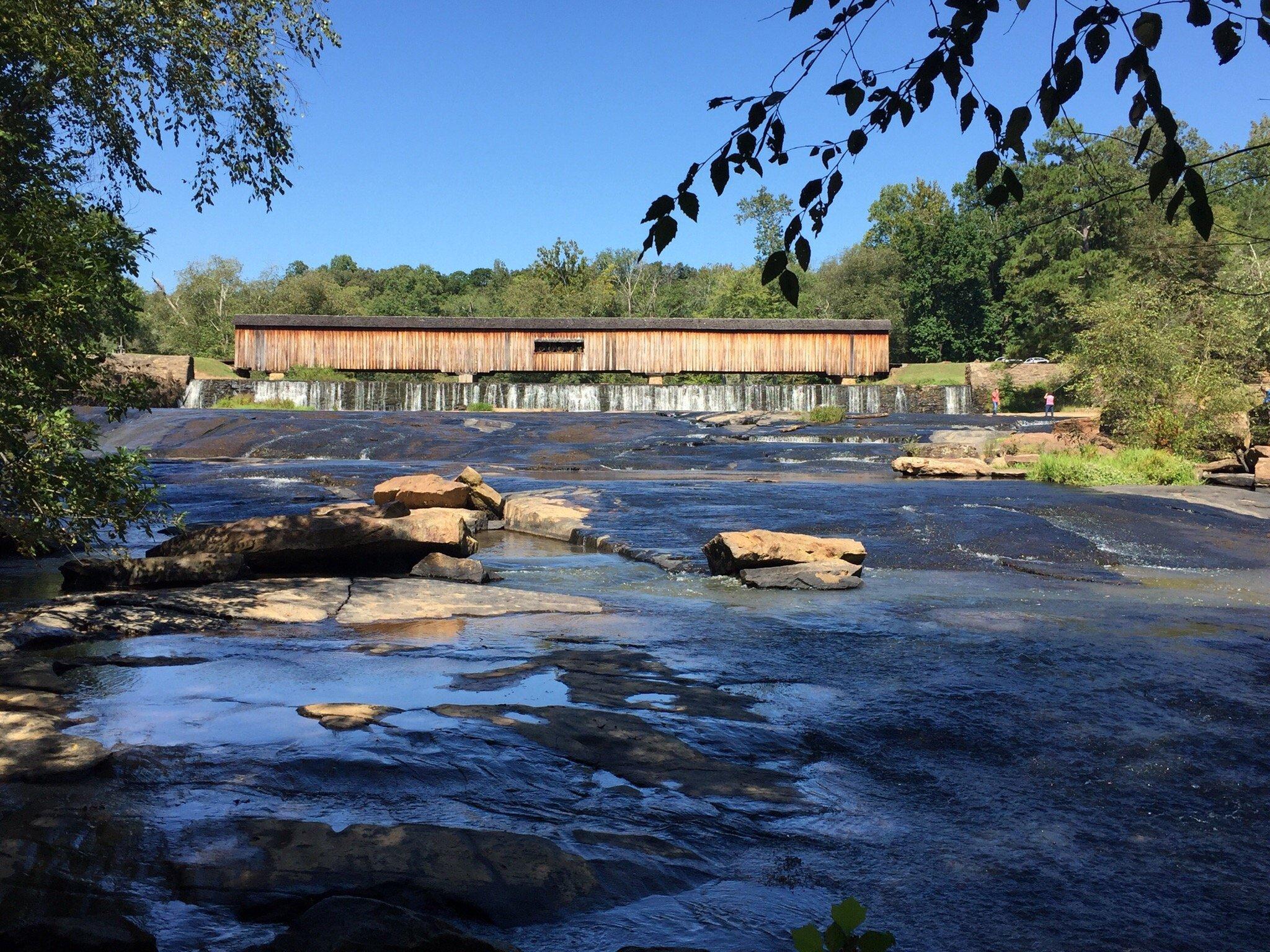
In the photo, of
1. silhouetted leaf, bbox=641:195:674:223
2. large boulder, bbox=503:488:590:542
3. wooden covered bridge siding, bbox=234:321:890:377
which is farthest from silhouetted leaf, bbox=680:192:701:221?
wooden covered bridge siding, bbox=234:321:890:377

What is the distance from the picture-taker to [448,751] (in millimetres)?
3828

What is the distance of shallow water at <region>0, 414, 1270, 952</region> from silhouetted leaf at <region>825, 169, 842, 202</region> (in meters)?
1.95

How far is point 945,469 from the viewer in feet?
57.9

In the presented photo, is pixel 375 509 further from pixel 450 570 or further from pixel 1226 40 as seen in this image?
pixel 1226 40

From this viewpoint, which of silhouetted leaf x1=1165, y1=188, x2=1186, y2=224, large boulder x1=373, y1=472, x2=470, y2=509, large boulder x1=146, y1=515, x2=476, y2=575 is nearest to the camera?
silhouetted leaf x1=1165, y1=188, x2=1186, y2=224

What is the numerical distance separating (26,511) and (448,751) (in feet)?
10.4

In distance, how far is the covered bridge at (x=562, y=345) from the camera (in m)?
41.1

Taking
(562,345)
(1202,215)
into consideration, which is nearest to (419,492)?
(1202,215)

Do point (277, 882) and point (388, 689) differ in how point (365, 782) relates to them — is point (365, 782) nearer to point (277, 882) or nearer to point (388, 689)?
point (277, 882)

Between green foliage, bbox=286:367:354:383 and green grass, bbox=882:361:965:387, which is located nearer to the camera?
green foliage, bbox=286:367:354:383

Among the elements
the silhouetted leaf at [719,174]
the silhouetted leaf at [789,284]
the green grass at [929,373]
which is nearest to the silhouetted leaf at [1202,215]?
the silhouetted leaf at [789,284]

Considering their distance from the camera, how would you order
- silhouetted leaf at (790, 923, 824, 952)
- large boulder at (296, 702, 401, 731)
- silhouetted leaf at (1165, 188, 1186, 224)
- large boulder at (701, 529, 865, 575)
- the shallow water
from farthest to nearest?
1. large boulder at (701, 529, 865, 575)
2. large boulder at (296, 702, 401, 731)
3. the shallow water
4. silhouetted leaf at (1165, 188, 1186, 224)
5. silhouetted leaf at (790, 923, 824, 952)

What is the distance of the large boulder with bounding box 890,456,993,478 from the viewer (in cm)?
1756

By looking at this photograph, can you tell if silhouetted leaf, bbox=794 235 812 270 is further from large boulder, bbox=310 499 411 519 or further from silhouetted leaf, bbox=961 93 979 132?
large boulder, bbox=310 499 411 519
